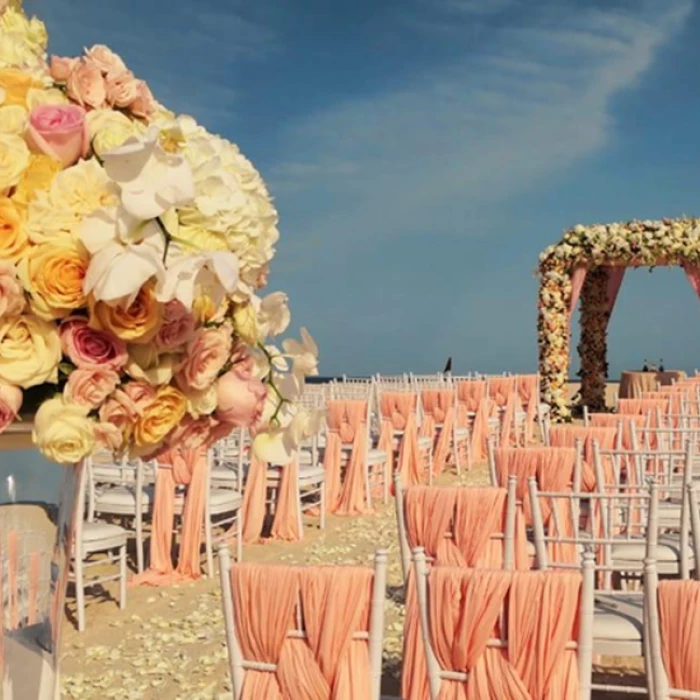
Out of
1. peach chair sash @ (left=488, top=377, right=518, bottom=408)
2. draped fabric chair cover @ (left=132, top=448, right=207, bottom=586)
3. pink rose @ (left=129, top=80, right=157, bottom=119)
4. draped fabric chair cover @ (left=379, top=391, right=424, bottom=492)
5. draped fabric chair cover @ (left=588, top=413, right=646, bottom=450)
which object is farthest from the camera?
peach chair sash @ (left=488, top=377, right=518, bottom=408)

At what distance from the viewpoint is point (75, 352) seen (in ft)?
3.51

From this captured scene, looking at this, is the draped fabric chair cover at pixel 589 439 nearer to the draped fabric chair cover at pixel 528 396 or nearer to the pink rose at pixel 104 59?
the pink rose at pixel 104 59

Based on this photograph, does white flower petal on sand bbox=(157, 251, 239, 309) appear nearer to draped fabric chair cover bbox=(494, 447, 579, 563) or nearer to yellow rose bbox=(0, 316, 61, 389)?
yellow rose bbox=(0, 316, 61, 389)

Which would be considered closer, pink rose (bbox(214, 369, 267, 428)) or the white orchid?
pink rose (bbox(214, 369, 267, 428))

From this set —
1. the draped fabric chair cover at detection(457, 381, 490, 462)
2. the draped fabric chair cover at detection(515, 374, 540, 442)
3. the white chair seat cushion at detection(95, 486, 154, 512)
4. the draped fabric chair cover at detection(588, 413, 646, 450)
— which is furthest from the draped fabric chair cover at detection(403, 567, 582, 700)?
the draped fabric chair cover at detection(515, 374, 540, 442)

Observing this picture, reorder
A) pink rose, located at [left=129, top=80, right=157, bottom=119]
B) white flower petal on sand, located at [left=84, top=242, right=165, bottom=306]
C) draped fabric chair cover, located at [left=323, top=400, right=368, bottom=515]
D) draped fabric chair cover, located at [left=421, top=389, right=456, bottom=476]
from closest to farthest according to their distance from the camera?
white flower petal on sand, located at [left=84, top=242, right=165, bottom=306] → pink rose, located at [left=129, top=80, right=157, bottom=119] → draped fabric chair cover, located at [left=323, top=400, right=368, bottom=515] → draped fabric chair cover, located at [left=421, top=389, right=456, bottom=476]

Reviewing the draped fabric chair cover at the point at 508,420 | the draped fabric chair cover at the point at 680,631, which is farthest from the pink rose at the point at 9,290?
the draped fabric chair cover at the point at 508,420

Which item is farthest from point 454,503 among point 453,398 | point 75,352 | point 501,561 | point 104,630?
point 453,398

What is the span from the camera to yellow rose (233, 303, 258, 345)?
4.00 ft

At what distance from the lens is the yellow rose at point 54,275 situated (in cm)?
104

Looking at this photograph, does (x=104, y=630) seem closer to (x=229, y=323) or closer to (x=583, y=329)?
(x=229, y=323)

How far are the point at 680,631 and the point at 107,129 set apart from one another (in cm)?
164

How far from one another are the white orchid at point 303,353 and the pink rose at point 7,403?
1.37 ft

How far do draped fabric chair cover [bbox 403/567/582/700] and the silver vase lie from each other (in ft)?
3.62
